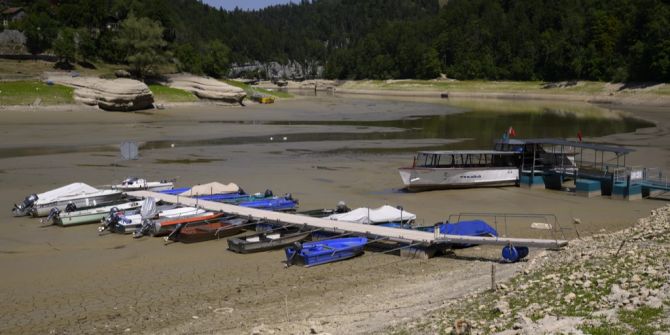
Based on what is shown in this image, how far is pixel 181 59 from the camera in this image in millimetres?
130750

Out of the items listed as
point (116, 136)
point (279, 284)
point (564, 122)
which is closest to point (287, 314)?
point (279, 284)

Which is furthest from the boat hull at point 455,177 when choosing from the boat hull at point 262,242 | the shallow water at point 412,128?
the shallow water at point 412,128

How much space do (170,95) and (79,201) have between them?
207 feet

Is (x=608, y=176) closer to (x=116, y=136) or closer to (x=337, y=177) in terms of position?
(x=337, y=177)

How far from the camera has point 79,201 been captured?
28922mm

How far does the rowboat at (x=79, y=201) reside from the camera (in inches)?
1097

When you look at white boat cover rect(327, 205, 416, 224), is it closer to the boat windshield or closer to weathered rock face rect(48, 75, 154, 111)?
the boat windshield

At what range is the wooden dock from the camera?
2253cm

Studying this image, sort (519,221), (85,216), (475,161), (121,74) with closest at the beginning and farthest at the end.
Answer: (85,216), (519,221), (475,161), (121,74)

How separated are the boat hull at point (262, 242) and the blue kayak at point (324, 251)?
3.35 feet

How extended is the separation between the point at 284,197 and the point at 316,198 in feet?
8.92

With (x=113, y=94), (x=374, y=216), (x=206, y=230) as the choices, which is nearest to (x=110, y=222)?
(x=206, y=230)

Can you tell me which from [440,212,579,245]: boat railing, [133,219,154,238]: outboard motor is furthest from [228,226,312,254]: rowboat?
[440,212,579,245]: boat railing

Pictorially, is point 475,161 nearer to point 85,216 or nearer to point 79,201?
point 79,201
